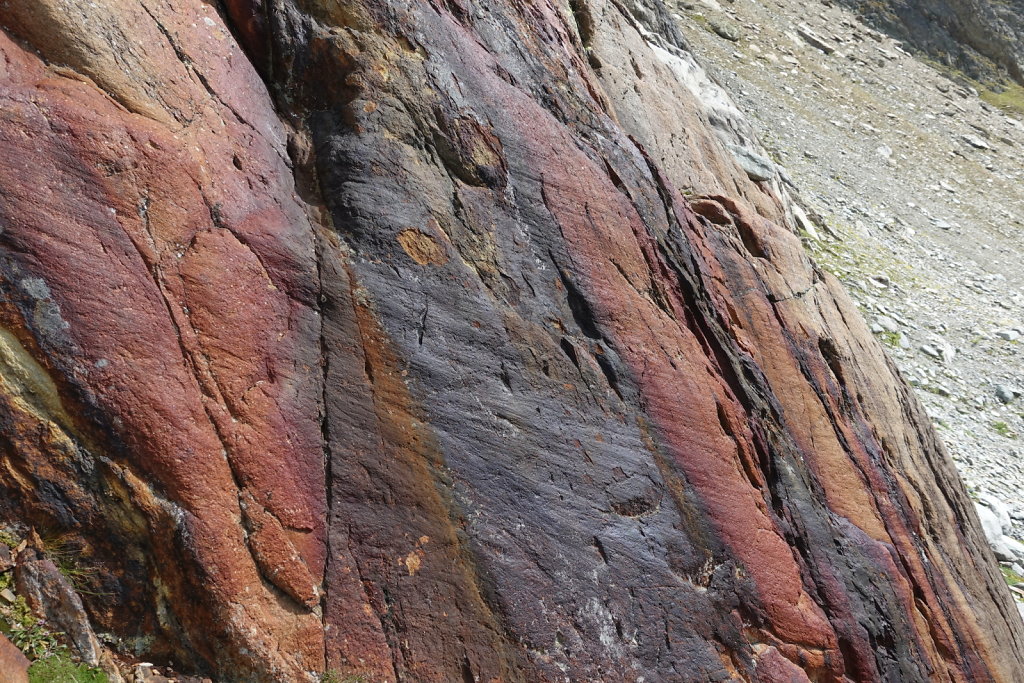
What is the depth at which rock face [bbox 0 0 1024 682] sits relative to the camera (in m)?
5.17

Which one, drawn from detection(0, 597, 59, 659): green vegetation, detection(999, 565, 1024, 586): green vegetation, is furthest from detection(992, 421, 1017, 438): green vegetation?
detection(0, 597, 59, 659): green vegetation

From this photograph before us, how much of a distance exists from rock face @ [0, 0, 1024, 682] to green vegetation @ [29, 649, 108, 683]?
33cm

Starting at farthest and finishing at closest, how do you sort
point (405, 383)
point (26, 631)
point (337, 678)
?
point (405, 383) → point (337, 678) → point (26, 631)

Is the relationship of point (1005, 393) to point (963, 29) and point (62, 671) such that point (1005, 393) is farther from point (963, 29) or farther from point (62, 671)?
point (963, 29)

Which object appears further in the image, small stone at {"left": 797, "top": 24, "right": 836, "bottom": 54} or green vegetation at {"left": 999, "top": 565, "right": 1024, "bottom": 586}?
small stone at {"left": 797, "top": 24, "right": 836, "bottom": 54}

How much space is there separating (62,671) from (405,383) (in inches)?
114

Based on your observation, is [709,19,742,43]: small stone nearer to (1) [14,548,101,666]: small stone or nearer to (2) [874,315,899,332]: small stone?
(2) [874,315,899,332]: small stone

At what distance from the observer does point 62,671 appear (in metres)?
4.66

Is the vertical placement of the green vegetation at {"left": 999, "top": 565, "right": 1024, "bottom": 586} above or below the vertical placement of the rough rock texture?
below

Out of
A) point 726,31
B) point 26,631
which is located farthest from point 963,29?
point 26,631

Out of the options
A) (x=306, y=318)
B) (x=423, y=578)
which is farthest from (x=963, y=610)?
(x=306, y=318)

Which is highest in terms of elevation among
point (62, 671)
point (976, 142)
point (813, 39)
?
point (813, 39)

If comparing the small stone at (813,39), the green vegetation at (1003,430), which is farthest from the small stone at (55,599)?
the small stone at (813,39)

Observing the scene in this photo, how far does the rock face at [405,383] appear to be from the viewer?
5168 millimetres
